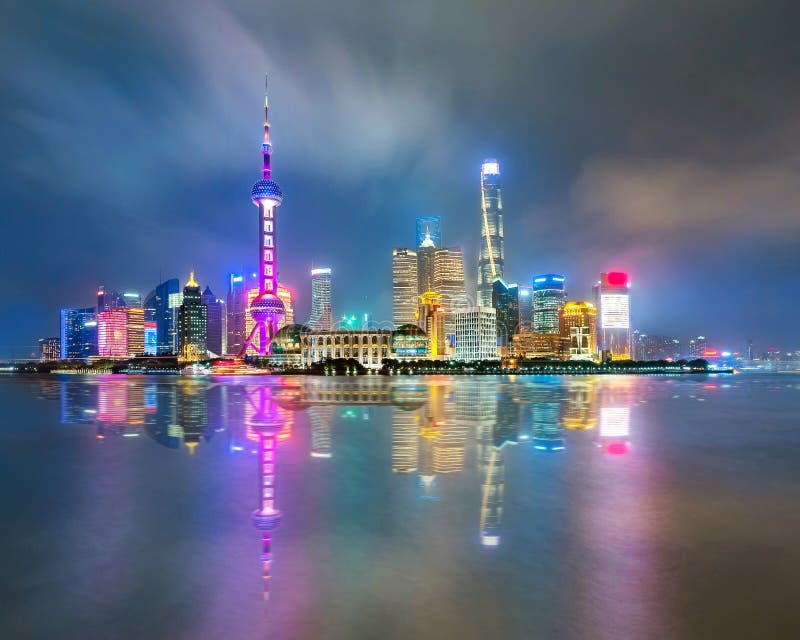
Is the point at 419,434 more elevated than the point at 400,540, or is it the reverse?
the point at 400,540

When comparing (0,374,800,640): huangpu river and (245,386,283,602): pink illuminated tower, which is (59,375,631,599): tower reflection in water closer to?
(245,386,283,602): pink illuminated tower

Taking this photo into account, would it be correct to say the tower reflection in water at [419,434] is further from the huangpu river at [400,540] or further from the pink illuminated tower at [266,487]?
the huangpu river at [400,540]

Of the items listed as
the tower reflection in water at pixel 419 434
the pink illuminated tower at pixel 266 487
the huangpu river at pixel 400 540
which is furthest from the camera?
the tower reflection in water at pixel 419 434

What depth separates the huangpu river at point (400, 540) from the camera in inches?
251

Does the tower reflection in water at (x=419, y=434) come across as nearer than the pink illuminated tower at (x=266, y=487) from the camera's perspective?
No

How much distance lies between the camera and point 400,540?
916cm

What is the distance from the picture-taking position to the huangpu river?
20.9ft

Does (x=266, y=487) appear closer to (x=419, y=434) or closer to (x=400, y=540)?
(x=400, y=540)

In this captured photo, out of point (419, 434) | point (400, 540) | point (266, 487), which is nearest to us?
point (400, 540)

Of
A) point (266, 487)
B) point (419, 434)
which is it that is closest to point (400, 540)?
point (266, 487)

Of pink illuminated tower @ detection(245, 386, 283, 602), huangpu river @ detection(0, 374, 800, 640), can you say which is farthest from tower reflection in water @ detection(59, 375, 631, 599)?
huangpu river @ detection(0, 374, 800, 640)

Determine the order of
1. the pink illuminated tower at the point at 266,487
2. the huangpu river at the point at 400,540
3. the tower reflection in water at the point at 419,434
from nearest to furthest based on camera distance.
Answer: the huangpu river at the point at 400,540 → the pink illuminated tower at the point at 266,487 → the tower reflection in water at the point at 419,434

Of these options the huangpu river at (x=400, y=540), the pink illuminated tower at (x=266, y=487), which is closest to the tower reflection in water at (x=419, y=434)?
the pink illuminated tower at (x=266, y=487)

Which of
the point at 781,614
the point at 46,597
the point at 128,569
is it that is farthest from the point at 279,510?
the point at 781,614
